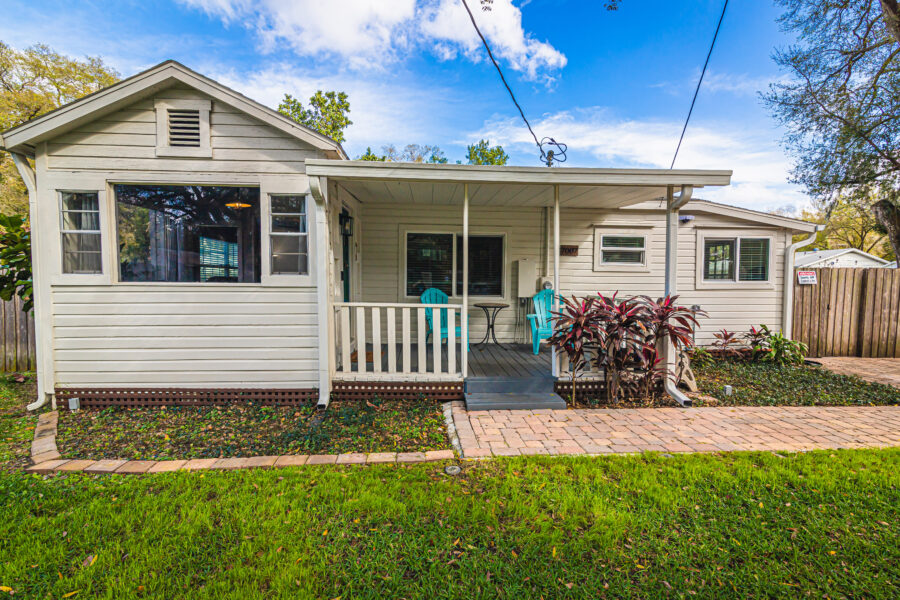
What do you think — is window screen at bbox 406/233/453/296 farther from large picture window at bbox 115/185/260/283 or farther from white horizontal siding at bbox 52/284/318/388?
large picture window at bbox 115/185/260/283

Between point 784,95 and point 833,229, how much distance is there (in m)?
21.1

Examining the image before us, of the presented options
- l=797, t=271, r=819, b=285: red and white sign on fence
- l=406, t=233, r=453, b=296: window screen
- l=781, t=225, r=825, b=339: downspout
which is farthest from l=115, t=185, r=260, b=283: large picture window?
l=797, t=271, r=819, b=285: red and white sign on fence

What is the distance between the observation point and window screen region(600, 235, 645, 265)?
255 inches

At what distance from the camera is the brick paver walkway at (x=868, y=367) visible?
5.30 meters

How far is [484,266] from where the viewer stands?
21.0 feet

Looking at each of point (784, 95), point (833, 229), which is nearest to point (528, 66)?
point (784, 95)

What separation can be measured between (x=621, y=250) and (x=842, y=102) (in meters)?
4.92

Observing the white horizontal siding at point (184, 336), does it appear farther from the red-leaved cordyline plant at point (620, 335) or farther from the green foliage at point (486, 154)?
the green foliage at point (486, 154)

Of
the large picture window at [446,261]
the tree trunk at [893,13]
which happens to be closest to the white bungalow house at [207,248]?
the large picture window at [446,261]

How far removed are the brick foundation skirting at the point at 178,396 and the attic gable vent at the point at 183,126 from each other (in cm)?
261

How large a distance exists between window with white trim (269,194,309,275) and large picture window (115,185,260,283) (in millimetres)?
185

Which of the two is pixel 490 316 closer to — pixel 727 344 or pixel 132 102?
pixel 727 344

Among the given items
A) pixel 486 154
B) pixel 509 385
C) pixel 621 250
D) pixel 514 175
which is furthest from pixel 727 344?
pixel 486 154

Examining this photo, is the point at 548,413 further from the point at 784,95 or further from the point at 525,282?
the point at 784,95
